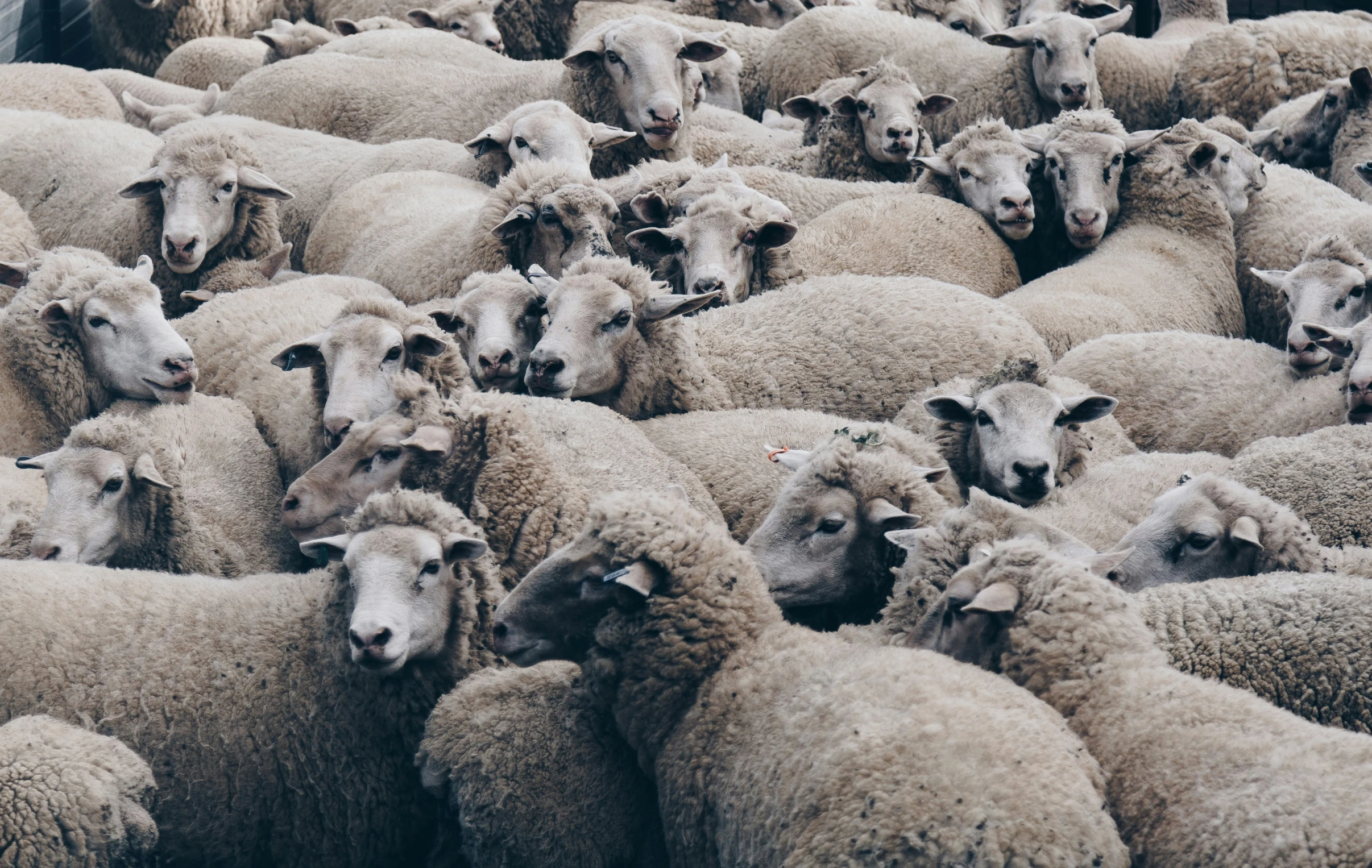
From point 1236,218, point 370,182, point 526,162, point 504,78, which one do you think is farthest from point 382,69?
point 1236,218

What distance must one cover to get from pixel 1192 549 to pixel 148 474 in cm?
288

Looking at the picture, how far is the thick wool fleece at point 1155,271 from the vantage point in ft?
21.1

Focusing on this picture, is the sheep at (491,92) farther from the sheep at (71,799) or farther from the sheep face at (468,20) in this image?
the sheep at (71,799)

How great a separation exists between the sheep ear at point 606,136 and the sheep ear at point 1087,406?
9.30 feet

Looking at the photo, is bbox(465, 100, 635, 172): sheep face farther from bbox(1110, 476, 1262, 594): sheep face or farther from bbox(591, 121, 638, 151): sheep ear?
bbox(1110, 476, 1262, 594): sheep face

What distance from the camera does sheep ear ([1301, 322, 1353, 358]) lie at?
18.3 feet

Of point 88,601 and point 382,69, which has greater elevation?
point 88,601

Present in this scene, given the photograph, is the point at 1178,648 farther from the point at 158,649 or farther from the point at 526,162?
the point at 526,162

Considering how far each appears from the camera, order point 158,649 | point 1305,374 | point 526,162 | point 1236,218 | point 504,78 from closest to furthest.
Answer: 1. point 158,649
2. point 1305,374
3. point 526,162
4. point 1236,218
5. point 504,78

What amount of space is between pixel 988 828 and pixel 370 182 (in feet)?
17.2

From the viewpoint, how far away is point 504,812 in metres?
3.58

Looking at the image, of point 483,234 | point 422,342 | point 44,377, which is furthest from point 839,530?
point 44,377

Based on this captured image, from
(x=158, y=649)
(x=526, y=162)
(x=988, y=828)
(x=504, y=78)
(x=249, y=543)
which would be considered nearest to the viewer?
(x=988, y=828)

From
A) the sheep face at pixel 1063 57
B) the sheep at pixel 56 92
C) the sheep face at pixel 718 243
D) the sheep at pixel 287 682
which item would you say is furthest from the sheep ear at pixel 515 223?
the sheep at pixel 56 92
